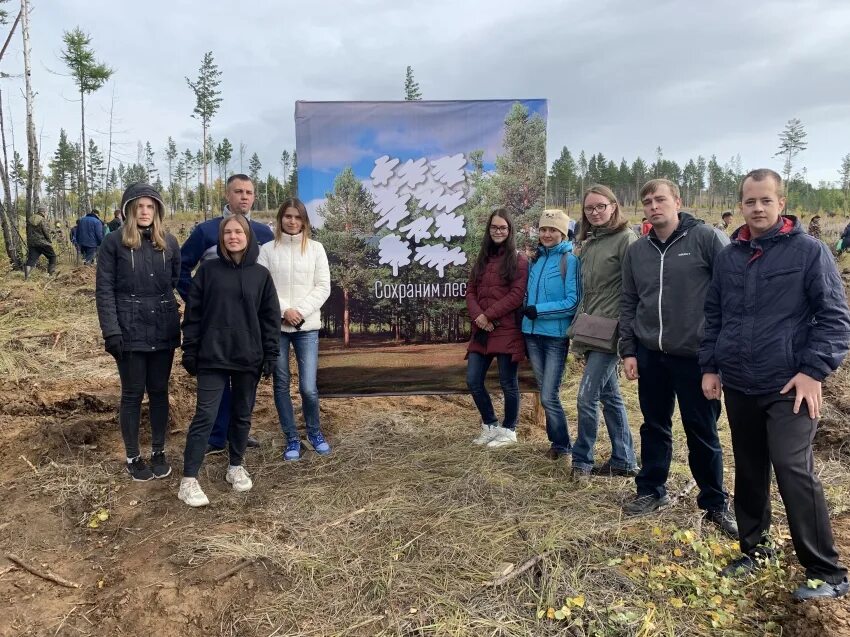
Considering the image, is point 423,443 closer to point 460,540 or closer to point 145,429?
point 460,540

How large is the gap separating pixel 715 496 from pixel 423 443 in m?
2.13

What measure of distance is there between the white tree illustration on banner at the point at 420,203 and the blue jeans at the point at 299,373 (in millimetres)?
850

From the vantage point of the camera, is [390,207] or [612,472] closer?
[612,472]

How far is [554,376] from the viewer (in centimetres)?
353

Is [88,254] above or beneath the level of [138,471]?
above

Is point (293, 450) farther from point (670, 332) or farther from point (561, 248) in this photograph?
point (670, 332)

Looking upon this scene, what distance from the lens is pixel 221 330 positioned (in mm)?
3207

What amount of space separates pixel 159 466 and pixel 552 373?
265 cm

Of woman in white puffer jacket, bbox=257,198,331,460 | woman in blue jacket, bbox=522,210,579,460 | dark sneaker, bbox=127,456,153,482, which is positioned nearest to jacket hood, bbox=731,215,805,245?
woman in blue jacket, bbox=522,210,579,460

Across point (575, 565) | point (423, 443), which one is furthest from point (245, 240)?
point (575, 565)

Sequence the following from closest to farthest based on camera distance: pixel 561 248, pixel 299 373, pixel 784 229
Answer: pixel 784 229 < pixel 561 248 < pixel 299 373

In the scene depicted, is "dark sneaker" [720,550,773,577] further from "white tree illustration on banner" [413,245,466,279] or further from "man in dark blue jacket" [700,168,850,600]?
"white tree illustration on banner" [413,245,466,279]

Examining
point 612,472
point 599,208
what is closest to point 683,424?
point 612,472

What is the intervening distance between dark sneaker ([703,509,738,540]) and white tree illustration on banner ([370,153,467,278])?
2360 mm
